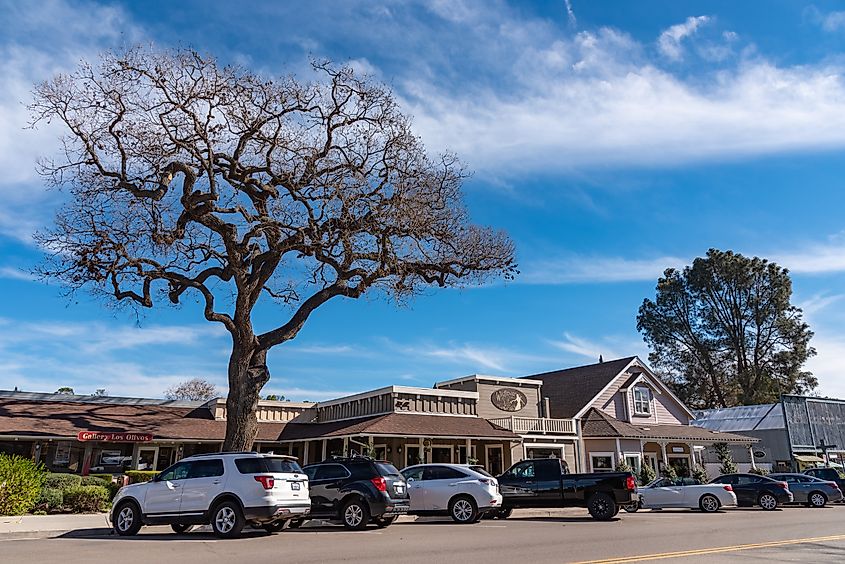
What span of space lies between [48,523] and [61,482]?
4.63 m

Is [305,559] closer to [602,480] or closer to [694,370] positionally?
[602,480]

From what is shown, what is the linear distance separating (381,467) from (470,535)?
2.81m

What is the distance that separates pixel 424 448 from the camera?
3031cm

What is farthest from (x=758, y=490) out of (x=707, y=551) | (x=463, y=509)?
(x=707, y=551)

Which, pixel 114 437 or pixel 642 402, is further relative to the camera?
pixel 642 402

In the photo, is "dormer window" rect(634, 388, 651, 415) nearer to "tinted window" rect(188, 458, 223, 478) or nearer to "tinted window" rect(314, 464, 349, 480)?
"tinted window" rect(314, 464, 349, 480)

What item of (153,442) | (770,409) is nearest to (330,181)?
(153,442)

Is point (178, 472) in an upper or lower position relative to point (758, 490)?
upper

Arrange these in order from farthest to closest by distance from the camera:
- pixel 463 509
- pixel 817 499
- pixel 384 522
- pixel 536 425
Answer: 1. pixel 536 425
2. pixel 817 499
3. pixel 463 509
4. pixel 384 522

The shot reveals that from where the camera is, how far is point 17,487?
17.5 metres

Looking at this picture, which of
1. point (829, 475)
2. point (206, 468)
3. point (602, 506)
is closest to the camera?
point (206, 468)

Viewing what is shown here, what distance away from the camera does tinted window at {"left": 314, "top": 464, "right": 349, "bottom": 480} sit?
15.0 meters

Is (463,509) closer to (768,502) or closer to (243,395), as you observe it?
(243,395)

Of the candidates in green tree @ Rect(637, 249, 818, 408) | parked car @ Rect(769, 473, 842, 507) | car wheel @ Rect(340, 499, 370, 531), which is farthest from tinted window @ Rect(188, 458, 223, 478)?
green tree @ Rect(637, 249, 818, 408)
